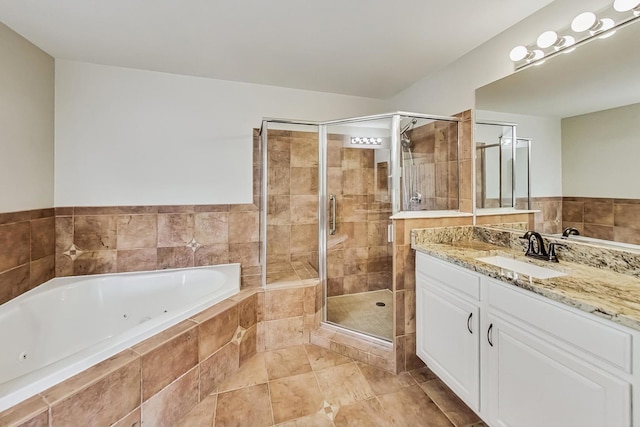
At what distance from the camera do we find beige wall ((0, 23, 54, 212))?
177 centimetres

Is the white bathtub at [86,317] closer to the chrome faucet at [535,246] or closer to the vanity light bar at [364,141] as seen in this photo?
the vanity light bar at [364,141]

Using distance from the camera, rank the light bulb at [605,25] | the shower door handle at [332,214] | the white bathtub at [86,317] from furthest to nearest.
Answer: the shower door handle at [332,214]
the light bulb at [605,25]
the white bathtub at [86,317]

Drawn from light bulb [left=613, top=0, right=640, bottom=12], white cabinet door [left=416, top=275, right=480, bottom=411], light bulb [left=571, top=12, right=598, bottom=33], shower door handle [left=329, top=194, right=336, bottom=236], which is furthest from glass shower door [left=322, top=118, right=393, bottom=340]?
light bulb [left=613, top=0, right=640, bottom=12]

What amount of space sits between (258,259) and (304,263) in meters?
0.49

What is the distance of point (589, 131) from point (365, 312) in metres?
2.07

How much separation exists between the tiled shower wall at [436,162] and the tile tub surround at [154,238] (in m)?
1.62

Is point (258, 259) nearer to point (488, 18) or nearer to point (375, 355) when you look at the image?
point (375, 355)

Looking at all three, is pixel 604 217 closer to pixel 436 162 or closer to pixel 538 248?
pixel 538 248

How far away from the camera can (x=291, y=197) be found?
3.04 meters

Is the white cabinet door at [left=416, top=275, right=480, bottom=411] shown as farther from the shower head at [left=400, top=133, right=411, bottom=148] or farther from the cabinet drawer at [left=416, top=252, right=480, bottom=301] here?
the shower head at [left=400, top=133, right=411, bottom=148]

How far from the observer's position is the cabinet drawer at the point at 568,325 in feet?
2.74

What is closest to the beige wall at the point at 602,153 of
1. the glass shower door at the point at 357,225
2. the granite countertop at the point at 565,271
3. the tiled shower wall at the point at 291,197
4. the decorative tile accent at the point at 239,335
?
the granite countertop at the point at 565,271

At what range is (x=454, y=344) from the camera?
5.03ft

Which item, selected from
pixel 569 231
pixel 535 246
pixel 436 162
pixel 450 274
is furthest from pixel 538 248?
pixel 436 162
